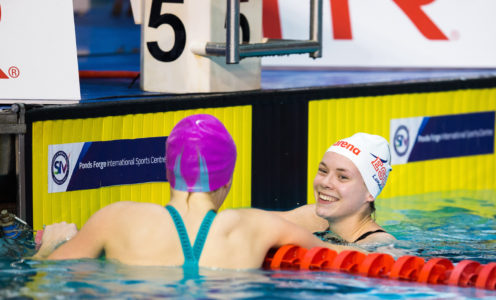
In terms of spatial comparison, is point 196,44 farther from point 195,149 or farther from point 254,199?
point 195,149

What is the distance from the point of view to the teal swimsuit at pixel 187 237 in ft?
11.6

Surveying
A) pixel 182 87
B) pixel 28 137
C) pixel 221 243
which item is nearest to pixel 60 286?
pixel 221 243

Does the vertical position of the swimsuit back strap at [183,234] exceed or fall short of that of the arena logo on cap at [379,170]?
it falls short

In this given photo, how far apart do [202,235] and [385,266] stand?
84 cm

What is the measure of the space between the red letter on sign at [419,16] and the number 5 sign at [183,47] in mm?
2101

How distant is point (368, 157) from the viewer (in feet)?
15.4

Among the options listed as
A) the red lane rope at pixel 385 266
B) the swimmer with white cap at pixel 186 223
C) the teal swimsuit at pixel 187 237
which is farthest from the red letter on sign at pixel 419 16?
the teal swimsuit at pixel 187 237

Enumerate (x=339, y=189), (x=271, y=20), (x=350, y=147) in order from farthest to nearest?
(x=271, y=20) → (x=350, y=147) → (x=339, y=189)

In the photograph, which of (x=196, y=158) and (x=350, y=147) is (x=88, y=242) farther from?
(x=350, y=147)

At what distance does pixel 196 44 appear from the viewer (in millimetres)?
5832

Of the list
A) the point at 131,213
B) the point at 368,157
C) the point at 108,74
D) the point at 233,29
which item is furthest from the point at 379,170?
the point at 108,74

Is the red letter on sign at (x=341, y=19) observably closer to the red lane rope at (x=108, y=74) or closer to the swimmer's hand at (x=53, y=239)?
the red lane rope at (x=108, y=74)

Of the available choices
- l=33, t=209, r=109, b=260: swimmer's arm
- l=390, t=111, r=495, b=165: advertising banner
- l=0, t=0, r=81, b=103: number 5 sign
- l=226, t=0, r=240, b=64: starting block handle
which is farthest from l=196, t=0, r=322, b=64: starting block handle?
l=33, t=209, r=109, b=260: swimmer's arm

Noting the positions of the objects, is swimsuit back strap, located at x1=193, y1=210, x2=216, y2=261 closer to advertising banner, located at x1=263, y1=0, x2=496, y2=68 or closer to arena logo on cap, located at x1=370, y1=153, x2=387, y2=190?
arena logo on cap, located at x1=370, y1=153, x2=387, y2=190
